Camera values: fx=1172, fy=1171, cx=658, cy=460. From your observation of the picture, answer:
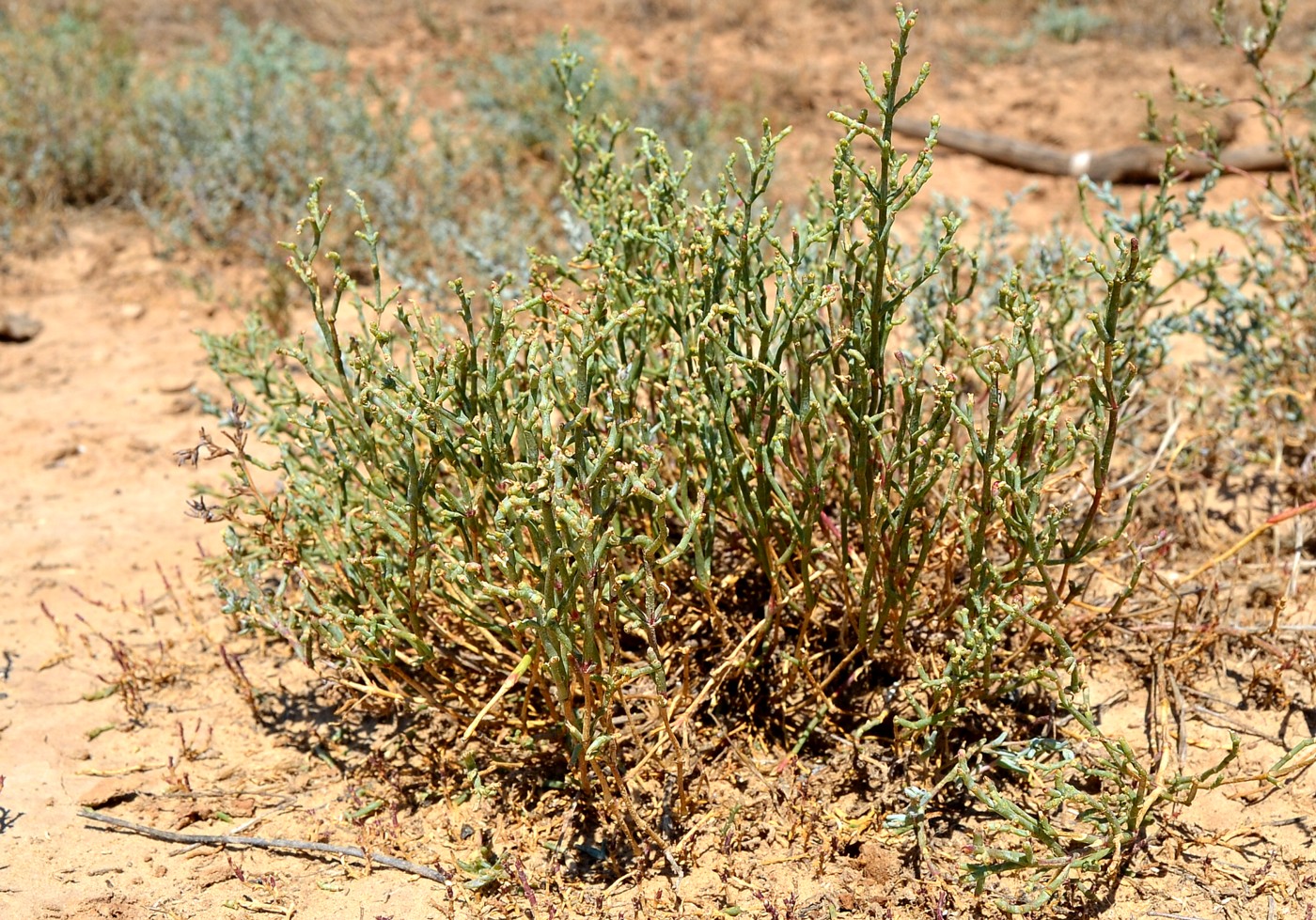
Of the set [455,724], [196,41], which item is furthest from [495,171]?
[455,724]

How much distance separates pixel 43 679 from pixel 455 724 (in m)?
1.14

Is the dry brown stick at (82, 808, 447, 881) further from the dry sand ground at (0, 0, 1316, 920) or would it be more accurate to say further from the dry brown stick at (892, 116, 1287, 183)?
the dry brown stick at (892, 116, 1287, 183)

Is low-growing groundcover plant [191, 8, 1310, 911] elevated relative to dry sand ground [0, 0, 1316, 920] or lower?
elevated

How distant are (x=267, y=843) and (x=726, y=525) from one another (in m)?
1.22

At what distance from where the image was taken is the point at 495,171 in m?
6.19

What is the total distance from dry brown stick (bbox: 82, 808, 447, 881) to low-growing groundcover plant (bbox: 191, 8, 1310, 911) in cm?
31

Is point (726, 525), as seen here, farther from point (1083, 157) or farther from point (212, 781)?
point (1083, 157)

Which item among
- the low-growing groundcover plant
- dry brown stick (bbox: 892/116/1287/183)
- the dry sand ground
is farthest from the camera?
dry brown stick (bbox: 892/116/1287/183)

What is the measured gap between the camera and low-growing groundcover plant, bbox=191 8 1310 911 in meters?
2.03

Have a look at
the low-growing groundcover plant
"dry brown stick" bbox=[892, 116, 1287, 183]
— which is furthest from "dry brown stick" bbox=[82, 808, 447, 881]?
"dry brown stick" bbox=[892, 116, 1287, 183]

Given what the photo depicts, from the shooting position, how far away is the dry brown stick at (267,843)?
7.58ft

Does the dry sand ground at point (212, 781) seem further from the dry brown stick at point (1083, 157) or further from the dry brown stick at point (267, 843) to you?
the dry brown stick at point (1083, 157)

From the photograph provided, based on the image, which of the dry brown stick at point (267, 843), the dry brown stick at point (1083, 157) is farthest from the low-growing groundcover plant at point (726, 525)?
the dry brown stick at point (1083, 157)

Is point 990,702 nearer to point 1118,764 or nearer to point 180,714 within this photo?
point 1118,764
